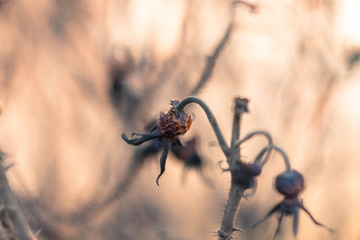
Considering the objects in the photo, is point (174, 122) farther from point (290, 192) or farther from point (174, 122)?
point (290, 192)

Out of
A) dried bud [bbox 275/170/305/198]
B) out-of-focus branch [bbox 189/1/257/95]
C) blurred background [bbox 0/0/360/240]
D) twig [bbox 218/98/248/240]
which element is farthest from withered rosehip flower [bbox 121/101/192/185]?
blurred background [bbox 0/0/360/240]

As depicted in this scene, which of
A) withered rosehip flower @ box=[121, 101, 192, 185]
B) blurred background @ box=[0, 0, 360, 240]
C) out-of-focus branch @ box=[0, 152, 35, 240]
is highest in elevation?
blurred background @ box=[0, 0, 360, 240]

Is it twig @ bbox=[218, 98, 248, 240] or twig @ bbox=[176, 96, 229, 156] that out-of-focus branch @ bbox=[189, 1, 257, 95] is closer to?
twig @ bbox=[176, 96, 229, 156]

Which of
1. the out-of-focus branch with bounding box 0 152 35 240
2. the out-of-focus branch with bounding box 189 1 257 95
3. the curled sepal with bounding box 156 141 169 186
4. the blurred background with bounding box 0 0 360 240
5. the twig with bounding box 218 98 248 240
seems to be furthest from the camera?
the blurred background with bounding box 0 0 360 240

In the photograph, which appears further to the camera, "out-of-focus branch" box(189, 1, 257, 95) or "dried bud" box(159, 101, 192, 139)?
"out-of-focus branch" box(189, 1, 257, 95)

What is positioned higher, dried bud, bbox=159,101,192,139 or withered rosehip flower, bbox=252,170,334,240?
dried bud, bbox=159,101,192,139

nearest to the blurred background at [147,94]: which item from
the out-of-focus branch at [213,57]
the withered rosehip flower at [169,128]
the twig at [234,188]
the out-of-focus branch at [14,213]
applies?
the out-of-focus branch at [213,57]
